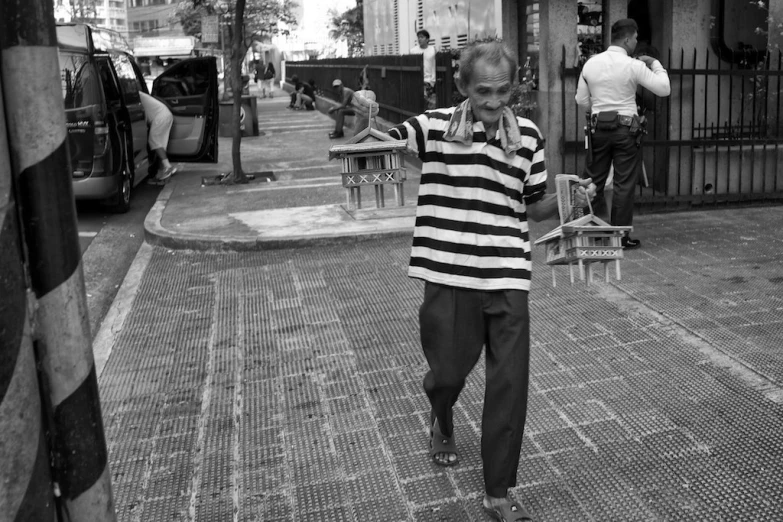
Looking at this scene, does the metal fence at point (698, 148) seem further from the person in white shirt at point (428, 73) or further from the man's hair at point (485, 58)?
the man's hair at point (485, 58)

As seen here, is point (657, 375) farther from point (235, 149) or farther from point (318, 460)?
point (235, 149)

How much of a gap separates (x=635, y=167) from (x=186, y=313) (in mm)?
3967

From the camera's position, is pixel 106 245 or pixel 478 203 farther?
pixel 106 245

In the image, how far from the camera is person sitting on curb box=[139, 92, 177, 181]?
13289 millimetres

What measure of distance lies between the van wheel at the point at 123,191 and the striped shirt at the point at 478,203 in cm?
846

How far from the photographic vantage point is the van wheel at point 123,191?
11.4m

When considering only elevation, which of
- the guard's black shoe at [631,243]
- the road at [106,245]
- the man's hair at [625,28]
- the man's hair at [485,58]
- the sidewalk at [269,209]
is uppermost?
the man's hair at [625,28]

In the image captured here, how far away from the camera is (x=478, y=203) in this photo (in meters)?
3.53

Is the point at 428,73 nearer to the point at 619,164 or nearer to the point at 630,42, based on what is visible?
the point at 630,42

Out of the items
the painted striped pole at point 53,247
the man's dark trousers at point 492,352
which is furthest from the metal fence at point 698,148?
the painted striped pole at point 53,247

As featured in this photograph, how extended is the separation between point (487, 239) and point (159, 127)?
10.7 m

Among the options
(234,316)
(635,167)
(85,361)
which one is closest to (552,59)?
(635,167)

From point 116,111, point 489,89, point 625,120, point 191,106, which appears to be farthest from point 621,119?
point 191,106

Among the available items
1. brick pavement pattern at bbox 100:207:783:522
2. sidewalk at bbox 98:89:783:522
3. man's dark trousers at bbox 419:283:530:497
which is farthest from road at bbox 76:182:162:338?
man's dark trousers at bbox 419:283:530:497
